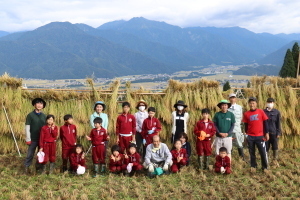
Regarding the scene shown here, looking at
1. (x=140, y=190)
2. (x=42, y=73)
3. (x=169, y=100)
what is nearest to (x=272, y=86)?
(x=169, y=100)

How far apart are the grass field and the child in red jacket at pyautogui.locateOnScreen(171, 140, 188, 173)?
149mm

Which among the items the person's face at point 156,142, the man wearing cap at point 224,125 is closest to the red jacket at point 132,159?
the person's face at point 156,142

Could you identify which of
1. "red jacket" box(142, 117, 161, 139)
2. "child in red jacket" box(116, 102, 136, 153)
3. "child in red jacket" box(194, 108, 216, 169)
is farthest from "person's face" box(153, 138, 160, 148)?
"child in red jacket" box(194, 108, 216, 169)

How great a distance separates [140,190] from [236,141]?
2.73 metres

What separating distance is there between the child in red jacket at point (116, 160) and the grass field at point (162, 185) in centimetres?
17

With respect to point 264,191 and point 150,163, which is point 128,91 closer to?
point 150,163

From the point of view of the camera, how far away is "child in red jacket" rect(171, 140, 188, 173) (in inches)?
201

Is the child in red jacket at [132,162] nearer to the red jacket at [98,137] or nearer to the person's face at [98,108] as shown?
the red jacket at [98,137]

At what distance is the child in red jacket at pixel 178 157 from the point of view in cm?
510

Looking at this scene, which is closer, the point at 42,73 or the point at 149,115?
the point at 149,115

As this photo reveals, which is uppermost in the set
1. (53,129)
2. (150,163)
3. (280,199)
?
(53,129)

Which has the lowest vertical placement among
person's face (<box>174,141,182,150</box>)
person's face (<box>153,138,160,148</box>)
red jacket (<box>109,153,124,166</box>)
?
red jacket (<box>109,153,124,166</box>)

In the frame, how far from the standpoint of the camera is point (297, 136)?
715cm

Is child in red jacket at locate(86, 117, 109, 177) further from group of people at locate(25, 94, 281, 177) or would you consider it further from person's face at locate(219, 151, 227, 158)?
person's face at locate(219, 151, 227, 158)
